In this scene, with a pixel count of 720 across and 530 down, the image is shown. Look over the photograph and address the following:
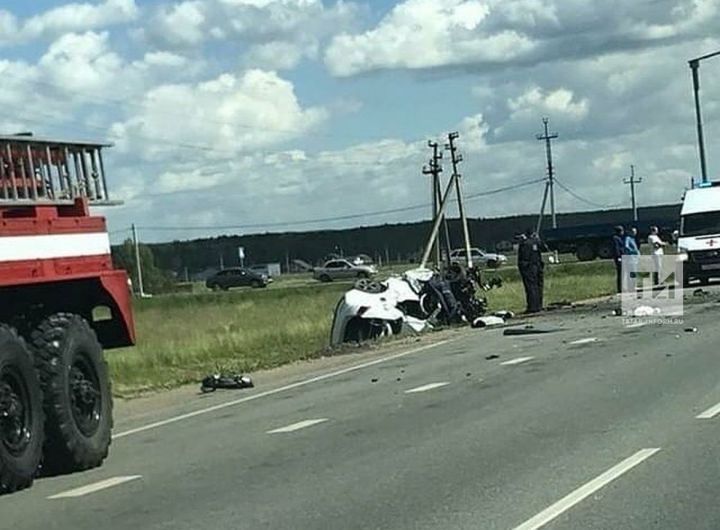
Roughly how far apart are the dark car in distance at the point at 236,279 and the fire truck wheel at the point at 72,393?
79.5 meters

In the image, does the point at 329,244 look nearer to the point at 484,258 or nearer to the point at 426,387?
the point at 484,258

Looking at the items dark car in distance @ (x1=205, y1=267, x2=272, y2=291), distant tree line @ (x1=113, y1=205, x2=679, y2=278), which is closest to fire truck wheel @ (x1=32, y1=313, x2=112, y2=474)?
dark car in distance @ (x1=205, y1=267, x2=272, y2=291)

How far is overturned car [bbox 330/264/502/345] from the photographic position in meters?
28.8

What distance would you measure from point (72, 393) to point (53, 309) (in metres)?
0.83

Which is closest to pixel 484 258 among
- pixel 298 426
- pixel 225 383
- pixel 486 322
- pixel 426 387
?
pixel 486 322

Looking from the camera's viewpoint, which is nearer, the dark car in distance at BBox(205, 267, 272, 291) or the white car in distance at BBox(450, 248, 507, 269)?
the white car in distance at BBox(450, 248, 507, 269)

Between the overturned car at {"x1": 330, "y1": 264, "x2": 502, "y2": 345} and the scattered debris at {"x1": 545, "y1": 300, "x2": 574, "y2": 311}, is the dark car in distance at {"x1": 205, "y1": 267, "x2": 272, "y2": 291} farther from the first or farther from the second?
the overturned car at {"x1": 330, "y1": 264, "x2": 502, "y2": 345}

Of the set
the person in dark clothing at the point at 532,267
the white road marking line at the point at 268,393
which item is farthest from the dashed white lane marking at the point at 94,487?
the person in dark clothing at the point at 532,267

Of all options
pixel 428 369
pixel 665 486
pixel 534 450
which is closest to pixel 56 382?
pixel 534 450

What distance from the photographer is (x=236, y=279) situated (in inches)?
3772

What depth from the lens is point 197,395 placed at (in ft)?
66.7

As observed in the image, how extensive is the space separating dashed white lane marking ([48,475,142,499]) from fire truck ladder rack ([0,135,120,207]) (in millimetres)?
2235

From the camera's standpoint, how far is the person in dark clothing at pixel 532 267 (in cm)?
3222

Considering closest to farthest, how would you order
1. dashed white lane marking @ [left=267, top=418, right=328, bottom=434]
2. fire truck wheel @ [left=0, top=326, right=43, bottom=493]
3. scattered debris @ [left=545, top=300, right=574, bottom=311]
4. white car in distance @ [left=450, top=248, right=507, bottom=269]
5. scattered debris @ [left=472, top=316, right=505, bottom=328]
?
fire truck wheel @ [left=0, top=326, right=43, bottom=493] < dashed white lane marking @ [left=267, top=418, right=328, bottom=434] < scattered debris @ [left=472, top=316, right=505, bottom=328] < scattered debris @ [left=545, top=300, right=574, bottom=311] < white car in distance @ [left=450, top=248, right=507, bottom=269]
